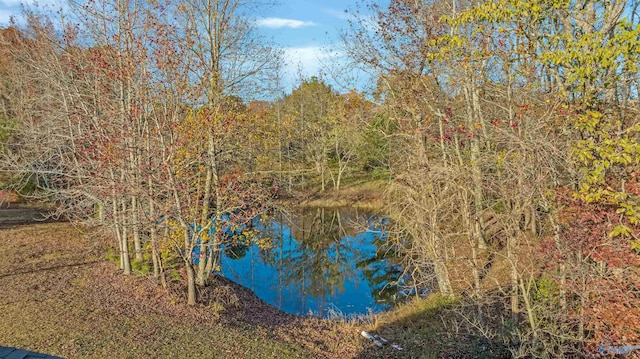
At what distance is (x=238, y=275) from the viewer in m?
19.1

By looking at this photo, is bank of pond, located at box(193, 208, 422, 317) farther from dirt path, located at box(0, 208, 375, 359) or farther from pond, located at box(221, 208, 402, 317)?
dirt path, located at box(0, 208, 375, 359)

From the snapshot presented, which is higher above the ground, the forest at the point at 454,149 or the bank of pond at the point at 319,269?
the forest at the point at 454,149

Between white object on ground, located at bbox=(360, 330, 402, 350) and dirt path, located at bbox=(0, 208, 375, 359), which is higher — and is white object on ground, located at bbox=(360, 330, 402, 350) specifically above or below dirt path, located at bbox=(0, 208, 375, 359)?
below

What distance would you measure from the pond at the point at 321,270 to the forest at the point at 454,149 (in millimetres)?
2423

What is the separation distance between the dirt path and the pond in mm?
2082

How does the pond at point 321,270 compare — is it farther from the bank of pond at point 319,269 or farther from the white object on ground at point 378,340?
the white object on ground at point 378,340

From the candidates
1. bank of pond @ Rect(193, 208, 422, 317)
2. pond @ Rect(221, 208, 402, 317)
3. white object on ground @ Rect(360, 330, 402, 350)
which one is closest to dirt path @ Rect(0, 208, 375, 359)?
white object on ground @ Rect(360, 330, 402, 350)

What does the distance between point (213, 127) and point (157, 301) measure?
5205 millimetres

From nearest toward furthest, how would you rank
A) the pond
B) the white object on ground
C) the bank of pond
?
the white object on ground < the bank of pond < the pond

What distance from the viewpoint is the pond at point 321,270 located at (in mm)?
16281

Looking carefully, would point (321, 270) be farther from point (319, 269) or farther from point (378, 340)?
point (378, 340)

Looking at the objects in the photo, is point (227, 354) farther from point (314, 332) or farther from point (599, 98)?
point (599, 98)

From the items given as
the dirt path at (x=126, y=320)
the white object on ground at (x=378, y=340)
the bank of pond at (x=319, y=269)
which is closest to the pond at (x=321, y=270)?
the bank of pond at (x=319, y=269)

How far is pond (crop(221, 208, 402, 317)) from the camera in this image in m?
16.3
